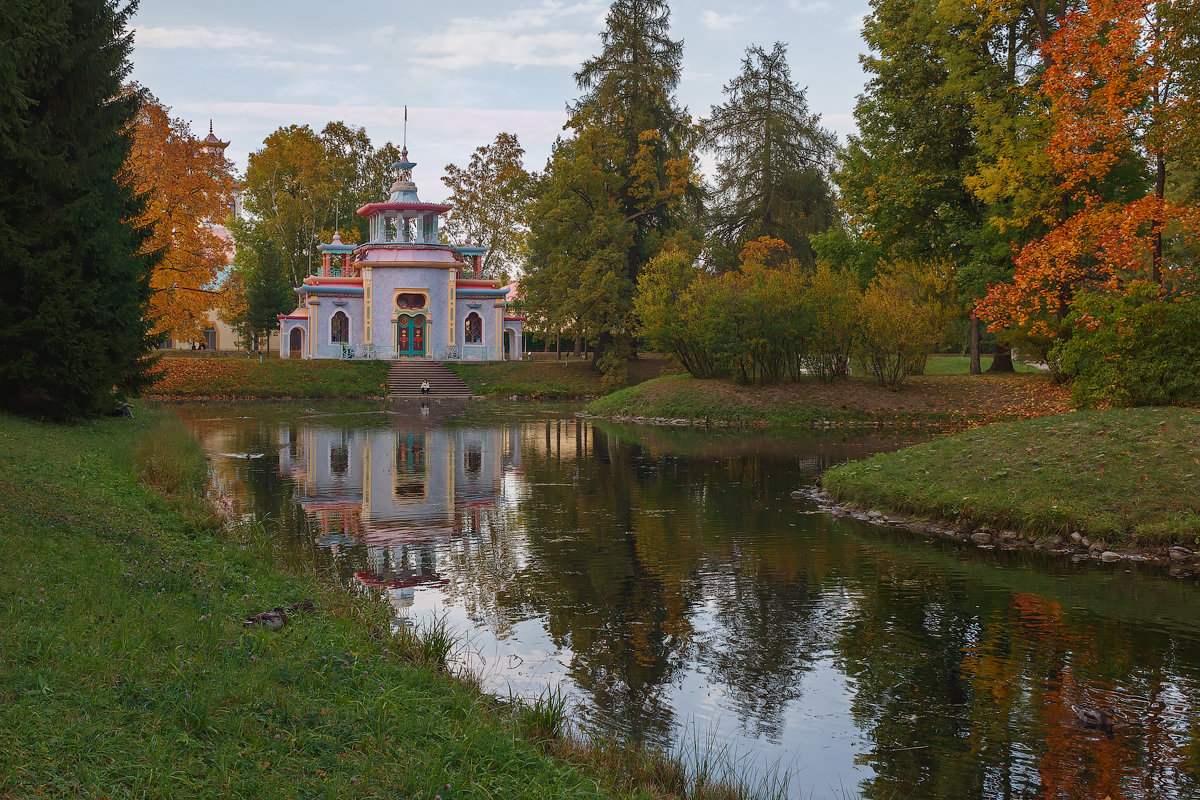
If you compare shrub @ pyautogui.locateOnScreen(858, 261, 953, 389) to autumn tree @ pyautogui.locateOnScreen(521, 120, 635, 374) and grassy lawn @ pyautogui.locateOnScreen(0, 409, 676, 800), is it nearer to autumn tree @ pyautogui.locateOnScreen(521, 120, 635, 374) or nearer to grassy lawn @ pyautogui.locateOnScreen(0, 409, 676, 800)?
autumn tree @ pyautogui.locateOnScreen(521, 120, 635, 374)

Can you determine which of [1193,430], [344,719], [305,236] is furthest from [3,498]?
[305,236]

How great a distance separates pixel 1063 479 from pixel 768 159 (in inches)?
1774

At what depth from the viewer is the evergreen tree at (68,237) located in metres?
18.0

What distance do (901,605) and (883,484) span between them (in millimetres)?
5693

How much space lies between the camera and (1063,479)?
1346 centimetres

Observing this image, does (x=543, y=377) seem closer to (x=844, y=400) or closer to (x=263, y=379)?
(x=263, y=379)

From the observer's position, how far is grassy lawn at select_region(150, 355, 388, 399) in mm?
44997

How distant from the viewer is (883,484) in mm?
15453

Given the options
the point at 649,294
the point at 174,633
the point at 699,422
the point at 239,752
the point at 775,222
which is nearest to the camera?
the point at 239,752

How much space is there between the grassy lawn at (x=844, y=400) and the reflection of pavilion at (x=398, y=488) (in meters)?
8.14

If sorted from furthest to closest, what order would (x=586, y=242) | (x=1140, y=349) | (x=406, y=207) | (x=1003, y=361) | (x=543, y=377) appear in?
(x=406, y=207), (x=543, y=377), (x=586, y=242), (x=1003, y=361), (x=1140, y=349)

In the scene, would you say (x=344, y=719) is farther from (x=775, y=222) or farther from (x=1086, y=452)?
(x=775, y=222)

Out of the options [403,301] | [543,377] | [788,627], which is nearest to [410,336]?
[403,301]

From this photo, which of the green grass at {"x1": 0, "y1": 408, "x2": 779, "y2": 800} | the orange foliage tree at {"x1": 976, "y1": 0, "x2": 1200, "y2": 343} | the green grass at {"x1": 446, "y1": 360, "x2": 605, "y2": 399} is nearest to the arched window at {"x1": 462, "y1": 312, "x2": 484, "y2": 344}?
the green grass at {"x1": 446, "y1": 360, "x2": 605, "y2": 399}
